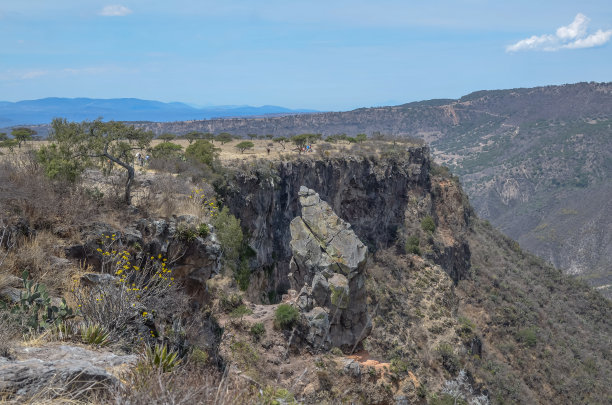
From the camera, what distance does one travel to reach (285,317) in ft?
46.4

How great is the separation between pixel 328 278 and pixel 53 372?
1255 cm

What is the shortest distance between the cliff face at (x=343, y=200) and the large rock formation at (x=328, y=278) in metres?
4.93

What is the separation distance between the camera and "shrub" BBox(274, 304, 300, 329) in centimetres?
1414

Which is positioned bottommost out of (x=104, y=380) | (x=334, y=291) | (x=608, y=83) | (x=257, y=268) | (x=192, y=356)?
(x=257, y=268)

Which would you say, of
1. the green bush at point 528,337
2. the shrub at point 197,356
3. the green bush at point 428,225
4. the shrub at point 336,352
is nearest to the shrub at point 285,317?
the shrub at point 336,352

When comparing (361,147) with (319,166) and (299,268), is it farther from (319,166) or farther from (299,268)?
(299,268)

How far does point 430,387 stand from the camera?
18.0m

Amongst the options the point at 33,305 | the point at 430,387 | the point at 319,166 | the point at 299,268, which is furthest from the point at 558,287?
the point at 33,305

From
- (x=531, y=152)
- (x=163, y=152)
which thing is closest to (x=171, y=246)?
(x=163, y=152)

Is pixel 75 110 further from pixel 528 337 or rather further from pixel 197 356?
pixel 197 356

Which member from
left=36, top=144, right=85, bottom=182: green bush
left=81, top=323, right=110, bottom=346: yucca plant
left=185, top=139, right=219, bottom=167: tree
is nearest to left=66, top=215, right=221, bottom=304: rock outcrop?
left=36, top=144, right=85, bottom=182: green bush

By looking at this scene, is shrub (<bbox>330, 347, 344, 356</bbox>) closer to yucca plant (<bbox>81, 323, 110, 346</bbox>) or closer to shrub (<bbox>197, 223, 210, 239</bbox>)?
shrub (<bbox>197, 223, 210, 239</bbox>)

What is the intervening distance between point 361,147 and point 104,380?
33.9 meters

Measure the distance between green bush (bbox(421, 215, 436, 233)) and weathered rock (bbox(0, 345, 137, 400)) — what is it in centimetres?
3155
